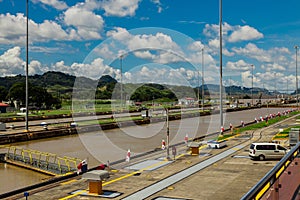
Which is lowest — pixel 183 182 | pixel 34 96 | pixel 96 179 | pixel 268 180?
pixel 183 182

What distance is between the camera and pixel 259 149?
23656mm

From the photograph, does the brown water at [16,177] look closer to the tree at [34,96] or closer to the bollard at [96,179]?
the bollard at [96,179]

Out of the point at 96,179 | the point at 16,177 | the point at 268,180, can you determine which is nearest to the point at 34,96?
the point at 16,177

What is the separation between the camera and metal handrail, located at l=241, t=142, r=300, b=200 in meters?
3.38

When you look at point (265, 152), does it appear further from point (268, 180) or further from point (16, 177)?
point (268, 180)

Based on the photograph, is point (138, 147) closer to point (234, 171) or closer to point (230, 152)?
point (230, 152)

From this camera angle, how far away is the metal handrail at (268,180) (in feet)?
11.1

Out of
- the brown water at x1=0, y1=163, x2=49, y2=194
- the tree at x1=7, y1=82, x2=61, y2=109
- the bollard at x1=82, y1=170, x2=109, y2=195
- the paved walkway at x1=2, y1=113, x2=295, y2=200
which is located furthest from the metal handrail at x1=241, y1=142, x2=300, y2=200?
the tree at x1=7, y1=82, x2=61, y2=109

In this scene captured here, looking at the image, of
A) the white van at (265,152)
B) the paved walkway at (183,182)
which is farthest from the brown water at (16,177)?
the white van at (265,152)

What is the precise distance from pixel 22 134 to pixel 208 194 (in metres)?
31.6

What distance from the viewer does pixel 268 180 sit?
3.93 meters

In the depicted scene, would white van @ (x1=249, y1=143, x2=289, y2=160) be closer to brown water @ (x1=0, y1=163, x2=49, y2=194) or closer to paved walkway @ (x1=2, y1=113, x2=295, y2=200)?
paved walkway @ (x1=2, y1=113, x2=295, y2=200)

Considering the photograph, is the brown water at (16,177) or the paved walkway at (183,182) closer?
the paved walkway at (183,182)

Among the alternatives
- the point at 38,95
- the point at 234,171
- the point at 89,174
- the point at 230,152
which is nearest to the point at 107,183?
the point at 89,174
